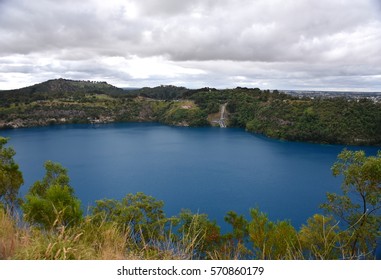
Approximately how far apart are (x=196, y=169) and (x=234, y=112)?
4266 cm

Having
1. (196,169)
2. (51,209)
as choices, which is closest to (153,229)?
(51,209)

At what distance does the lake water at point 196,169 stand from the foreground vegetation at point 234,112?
4.70 m

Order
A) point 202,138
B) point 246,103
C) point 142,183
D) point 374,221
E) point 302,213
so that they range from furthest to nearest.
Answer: point 246,103 < point 202,138 < point 142,183 < point 302,213 < point 374,221

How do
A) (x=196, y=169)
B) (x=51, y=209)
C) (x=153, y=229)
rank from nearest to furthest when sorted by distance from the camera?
(x=51, y=209) → (x=153, y=229) → (x=196, y=169)

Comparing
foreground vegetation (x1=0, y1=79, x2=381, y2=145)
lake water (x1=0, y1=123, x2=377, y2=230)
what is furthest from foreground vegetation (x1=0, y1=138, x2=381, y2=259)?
foreground vegetation (x1=0, y1=79, x2=381, y2=145)

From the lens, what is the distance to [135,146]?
46.6m

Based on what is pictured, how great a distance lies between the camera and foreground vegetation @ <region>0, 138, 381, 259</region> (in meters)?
2.47

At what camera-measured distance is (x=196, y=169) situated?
A: 33.3 metres

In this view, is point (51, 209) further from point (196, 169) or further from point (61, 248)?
point (196, 169)

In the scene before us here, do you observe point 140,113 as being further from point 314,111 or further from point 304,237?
point 304,237

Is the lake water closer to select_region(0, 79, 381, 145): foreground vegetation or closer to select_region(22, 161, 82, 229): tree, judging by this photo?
select_region(0, 79, 381, 145): foreground vegetation

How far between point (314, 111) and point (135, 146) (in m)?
33.0

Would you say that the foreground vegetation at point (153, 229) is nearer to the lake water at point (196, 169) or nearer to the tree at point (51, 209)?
the tree at point (51, 209)

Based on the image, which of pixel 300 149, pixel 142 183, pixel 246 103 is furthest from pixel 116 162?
pixel 246 103
